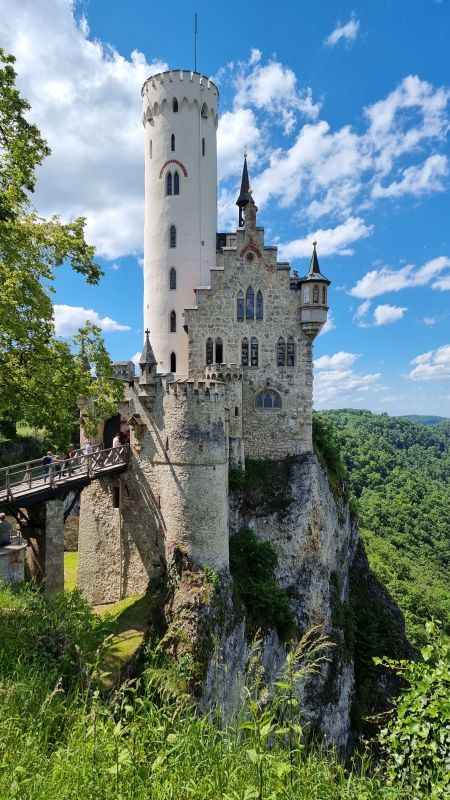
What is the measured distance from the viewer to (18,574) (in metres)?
13.4

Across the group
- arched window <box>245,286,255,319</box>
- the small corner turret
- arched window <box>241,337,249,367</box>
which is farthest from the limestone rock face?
arched window <box>245,286,255,319</box>

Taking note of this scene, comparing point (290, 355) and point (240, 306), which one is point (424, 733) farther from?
point (240, 306)

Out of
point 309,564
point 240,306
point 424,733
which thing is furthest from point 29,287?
point 309,564

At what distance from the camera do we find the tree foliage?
1272cm

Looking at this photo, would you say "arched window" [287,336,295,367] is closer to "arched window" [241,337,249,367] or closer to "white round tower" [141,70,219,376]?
"arched window" [241,337,249,367]

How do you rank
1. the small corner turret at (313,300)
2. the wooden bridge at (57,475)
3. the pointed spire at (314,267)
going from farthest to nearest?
the pointed spire at (314,267), the small corner turret at (313,300), the wooden bridge at (57,475)

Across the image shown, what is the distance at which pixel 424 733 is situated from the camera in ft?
18.6

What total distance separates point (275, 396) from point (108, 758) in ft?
77.6

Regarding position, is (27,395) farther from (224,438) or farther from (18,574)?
(224,438)

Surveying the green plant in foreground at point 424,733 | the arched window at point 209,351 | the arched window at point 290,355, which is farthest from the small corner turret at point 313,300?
the green plant in foreground at point 424,733

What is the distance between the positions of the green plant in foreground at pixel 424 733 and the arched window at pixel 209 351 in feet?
72.0

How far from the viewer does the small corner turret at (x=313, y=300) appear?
87.6ft

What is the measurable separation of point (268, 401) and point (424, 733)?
22485 mm

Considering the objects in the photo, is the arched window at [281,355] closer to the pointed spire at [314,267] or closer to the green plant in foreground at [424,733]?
the pointed spire at [314,267]
